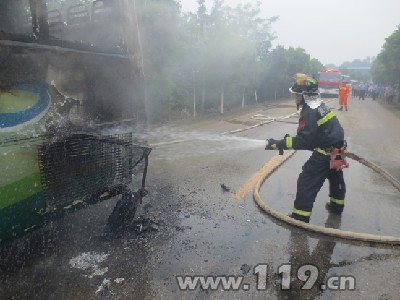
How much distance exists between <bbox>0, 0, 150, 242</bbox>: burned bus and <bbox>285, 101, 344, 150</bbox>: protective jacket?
191 cm

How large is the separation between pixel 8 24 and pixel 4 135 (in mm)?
3769

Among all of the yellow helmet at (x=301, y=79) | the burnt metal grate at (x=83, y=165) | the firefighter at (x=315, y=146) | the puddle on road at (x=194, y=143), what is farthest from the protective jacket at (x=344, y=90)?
the burnt metal grate at (x=83, y=165)

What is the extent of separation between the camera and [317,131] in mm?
4125

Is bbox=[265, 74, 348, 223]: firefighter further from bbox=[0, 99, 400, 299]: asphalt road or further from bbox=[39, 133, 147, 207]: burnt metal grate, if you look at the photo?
bbox=[39, 133, 147, 207]: burnt metal grate

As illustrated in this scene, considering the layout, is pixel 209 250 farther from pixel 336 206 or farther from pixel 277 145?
pixel 336 206

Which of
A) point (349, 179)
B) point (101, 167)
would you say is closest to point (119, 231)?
point (101, 167)

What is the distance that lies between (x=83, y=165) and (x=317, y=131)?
2.78 meters

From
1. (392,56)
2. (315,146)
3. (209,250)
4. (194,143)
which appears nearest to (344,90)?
(194,143)

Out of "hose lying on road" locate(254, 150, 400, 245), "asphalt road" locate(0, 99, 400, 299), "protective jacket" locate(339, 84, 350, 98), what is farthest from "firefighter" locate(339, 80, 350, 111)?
"asphalt road" locate(0, 99, 400, 299)

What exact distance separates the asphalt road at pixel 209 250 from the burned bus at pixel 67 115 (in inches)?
18.5

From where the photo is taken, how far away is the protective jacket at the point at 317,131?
4.07m

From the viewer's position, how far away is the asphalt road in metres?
2.88

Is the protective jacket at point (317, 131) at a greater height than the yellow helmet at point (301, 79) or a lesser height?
lesser

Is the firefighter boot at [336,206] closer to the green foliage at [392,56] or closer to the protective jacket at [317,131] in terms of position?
the protective jacket at [317,131]
